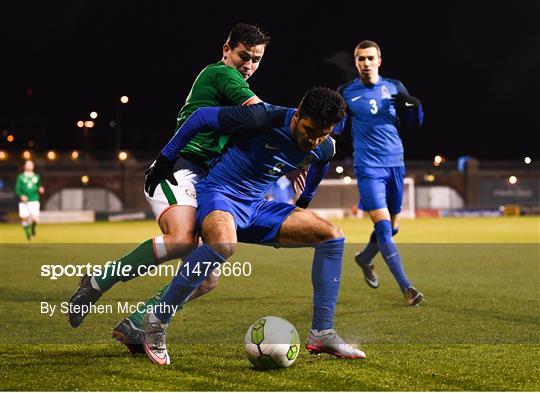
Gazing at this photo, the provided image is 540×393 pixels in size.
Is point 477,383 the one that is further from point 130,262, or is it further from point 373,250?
point 373,250

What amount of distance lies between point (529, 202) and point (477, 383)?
5127 centimetres

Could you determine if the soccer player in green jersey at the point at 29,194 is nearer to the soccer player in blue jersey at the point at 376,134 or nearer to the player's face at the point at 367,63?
the soccer player in blue jersey at the point at 376,134

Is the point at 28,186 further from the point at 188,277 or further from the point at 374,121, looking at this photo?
the point at 188,277

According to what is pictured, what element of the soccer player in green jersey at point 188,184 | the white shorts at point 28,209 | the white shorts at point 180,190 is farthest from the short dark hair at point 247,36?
the white shorts at point 28,209

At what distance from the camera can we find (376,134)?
8.93 metres

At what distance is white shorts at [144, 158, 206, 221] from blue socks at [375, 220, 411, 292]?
3.14 metres

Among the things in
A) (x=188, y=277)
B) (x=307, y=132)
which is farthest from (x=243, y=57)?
(x=188, y=277)

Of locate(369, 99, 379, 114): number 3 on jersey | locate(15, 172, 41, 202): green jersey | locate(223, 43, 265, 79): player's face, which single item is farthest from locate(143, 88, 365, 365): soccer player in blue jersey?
locate(15, 172, 41, 202): green jersey

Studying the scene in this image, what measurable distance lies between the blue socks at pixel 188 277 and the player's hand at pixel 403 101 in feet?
13.7

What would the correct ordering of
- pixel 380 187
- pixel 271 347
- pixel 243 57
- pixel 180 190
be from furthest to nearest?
1. pixel 380 187
2. pixel 243 57
3. pixel 180 190
4. pixel 271 347

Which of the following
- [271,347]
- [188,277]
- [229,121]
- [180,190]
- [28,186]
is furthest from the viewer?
[28,186]

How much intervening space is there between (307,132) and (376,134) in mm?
3980

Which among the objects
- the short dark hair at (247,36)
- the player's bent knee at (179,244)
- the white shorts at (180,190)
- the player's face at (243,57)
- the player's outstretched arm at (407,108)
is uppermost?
the short dark hair at (247,36)

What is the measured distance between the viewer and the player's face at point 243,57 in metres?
6.07
